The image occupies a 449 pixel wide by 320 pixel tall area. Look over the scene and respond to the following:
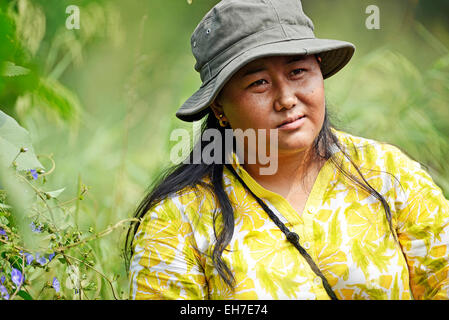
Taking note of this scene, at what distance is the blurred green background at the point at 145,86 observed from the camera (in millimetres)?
2906

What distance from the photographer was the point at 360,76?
344 centimetres

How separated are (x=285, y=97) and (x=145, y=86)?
2.11m

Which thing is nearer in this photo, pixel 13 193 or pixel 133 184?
pixel 13 193

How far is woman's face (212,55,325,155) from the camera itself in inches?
66.8

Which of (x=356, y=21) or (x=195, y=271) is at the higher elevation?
(x=356, y=21)

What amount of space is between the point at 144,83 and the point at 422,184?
219 cm

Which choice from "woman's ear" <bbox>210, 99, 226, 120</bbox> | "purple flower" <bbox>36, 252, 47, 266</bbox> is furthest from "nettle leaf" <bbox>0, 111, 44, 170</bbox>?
"woman's ear" <bbox>210, 99, 226, 120</bbox>

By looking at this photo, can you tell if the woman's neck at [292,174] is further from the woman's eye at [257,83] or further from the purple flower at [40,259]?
the purple flower at [40,259]

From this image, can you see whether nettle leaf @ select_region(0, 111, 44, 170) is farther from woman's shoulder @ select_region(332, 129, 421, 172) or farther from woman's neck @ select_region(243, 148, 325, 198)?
woman's shoulder @ select_region(332, 129, 421, 172)

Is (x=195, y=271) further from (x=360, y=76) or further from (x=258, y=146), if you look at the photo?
(x=360, y=76)

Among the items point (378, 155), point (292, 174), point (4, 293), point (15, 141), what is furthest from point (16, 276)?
point (378, 155)

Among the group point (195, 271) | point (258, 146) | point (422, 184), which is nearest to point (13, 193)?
point (195, 271)

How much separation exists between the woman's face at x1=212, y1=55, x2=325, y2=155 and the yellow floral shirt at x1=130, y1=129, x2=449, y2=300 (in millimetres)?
195

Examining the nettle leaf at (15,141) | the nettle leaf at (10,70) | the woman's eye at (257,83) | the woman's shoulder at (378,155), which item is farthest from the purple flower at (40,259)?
the woman's shoulder at (378,155)
